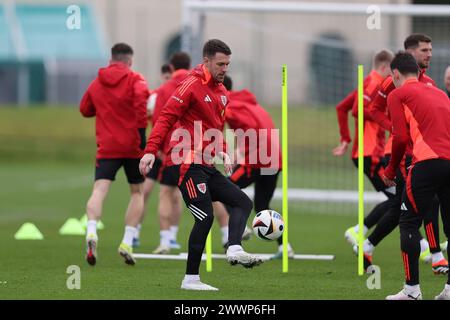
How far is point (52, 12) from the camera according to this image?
132 feet

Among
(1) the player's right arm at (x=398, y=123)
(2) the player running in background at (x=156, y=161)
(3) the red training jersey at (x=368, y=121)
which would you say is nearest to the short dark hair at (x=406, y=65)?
(1) the player's right arm at (x=398, y=123)

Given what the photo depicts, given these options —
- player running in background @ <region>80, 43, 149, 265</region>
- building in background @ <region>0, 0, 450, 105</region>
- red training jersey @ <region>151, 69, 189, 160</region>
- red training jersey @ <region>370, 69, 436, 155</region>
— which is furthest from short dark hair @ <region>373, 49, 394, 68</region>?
building in background @ <region>0, 0, 450, 105</region>

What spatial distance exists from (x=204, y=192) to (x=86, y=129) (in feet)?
78.1

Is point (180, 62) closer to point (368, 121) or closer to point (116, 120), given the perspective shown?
point (116, 120)

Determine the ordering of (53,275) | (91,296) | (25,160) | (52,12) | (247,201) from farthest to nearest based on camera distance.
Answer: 1. (52,12)
2. (25,160)
3. (53,275)
4. (247,201)
5. (91,296)

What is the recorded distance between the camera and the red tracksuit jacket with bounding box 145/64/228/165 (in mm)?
9703

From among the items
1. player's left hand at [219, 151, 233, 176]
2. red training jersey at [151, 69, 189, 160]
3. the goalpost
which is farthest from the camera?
the goalpost

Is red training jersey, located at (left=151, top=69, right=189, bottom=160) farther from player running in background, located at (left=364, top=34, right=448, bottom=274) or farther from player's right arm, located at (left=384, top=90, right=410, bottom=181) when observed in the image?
player's right arm, located at (left=384, top=90, right=410, bottom=181)

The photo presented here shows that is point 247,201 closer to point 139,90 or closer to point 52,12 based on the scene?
point 139,90

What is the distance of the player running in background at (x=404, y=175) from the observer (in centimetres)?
1066

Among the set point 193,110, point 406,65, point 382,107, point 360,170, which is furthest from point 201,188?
point 382,107

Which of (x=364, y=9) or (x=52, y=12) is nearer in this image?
(x=364, y=9)

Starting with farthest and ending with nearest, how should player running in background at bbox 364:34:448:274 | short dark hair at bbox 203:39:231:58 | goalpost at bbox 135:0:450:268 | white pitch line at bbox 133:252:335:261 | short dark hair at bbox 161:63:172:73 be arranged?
goalpost at bbox 135:0:450:268, short dark hair at bbox 161:63:172:73, white pitch line at bbox 133:252:335:261, player running in background at bbox 364:34:448:274, short dark hair at bbox 203:39:231:58

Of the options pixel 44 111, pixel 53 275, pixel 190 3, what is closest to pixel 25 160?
pixel 44 111
